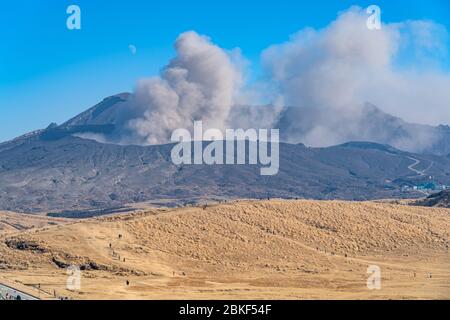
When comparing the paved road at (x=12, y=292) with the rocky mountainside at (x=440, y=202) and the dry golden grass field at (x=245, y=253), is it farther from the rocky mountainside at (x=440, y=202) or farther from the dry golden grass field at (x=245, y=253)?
the rocky mountainside at (x=440, y=202)

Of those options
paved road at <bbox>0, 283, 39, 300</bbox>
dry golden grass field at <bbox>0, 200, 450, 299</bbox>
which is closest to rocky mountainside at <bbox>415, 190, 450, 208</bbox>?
Result: dry golden grass field at <bbox>0, 200, 450, 299</bbox>

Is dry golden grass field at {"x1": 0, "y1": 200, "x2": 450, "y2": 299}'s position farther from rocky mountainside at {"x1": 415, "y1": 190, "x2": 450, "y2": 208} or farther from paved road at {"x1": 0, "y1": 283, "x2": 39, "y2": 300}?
rocky mountainside at {"x1": 415, "y1": 190, "x2": 450, "y2": 208}

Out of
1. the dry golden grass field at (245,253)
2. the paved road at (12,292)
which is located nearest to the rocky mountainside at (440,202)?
the dry golden grass field at (245,253)

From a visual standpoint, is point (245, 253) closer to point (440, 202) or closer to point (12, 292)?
point (12, 292)
